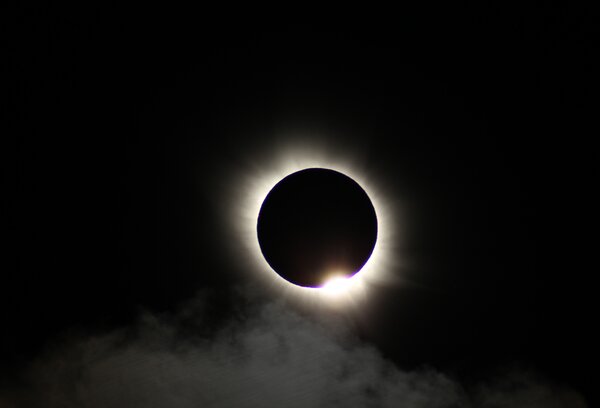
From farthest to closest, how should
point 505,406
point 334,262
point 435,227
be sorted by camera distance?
point 435,227 < point 505,406 < point 334,262

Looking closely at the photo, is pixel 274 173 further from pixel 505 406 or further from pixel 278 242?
pixel 505 406

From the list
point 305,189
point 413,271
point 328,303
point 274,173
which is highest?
point 274,173

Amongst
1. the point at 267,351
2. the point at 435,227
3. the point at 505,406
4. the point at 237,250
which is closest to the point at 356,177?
the point at 435,227

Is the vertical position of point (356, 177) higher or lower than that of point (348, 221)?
higher

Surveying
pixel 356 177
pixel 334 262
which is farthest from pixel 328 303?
pixel 356 177

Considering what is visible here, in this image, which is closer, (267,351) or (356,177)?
(356,177)

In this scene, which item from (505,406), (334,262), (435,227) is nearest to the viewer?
(334,262)

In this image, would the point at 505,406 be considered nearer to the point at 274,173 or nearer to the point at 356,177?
the point at 356,177
